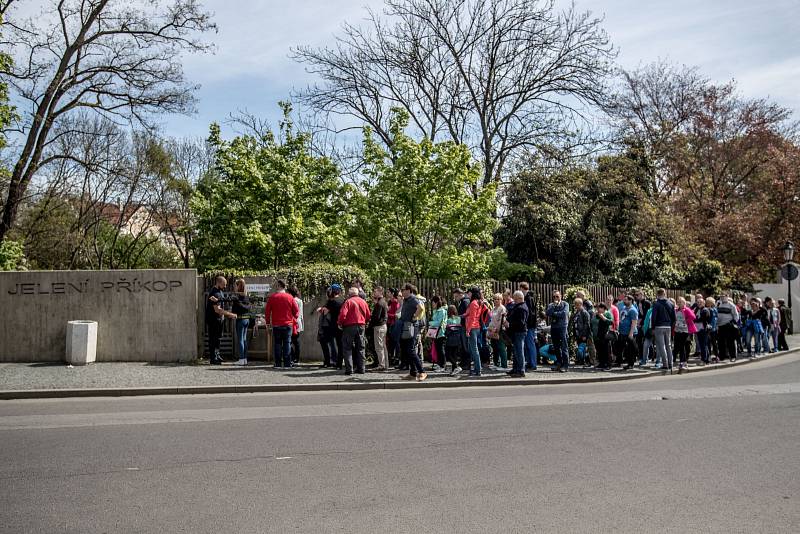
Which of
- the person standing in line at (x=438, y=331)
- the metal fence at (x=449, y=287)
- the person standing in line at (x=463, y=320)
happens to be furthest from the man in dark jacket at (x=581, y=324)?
the person standing in line at (x=438, y=331)

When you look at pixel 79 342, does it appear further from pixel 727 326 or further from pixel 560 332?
pixel 727 326

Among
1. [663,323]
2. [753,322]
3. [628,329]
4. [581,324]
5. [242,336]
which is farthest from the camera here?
[753,322]

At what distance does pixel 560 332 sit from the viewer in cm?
1733

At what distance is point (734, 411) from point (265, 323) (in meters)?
10.0

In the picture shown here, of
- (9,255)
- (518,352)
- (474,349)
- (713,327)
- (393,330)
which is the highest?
(9,255)

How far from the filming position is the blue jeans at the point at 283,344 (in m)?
15.6

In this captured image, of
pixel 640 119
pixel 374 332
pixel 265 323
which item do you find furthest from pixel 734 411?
pixel 640 119

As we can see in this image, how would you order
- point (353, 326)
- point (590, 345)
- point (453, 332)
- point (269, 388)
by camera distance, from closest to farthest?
point (269, 388)
point (353, 326)
point (453, 332)
point (590, 345)

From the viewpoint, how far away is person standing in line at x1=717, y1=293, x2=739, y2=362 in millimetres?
20953

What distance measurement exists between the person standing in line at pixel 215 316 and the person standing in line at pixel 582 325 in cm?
849

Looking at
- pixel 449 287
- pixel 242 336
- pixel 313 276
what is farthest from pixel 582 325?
pixel 242 336

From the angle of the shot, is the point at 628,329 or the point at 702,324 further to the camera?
the point at 702,324

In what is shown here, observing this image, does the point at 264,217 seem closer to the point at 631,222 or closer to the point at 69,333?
the point at 69,333

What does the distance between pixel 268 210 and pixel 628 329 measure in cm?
1243
